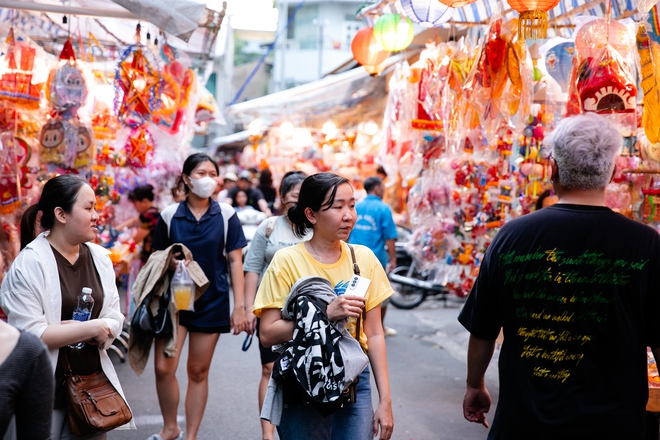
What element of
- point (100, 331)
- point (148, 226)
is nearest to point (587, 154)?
point (100, 331)

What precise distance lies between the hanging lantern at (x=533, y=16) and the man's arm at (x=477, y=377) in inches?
83.8

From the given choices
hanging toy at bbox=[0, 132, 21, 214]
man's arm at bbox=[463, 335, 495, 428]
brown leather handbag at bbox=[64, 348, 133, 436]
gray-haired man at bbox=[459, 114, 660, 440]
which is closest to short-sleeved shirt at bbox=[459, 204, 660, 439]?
gray-haired man at bbox=[459, 114, 660, 440]

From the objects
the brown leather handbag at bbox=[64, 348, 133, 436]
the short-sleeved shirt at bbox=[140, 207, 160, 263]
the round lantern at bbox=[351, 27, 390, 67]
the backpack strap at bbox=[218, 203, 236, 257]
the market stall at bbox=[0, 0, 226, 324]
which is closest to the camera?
the brown leather handbag at bbox=[64, 348, 133, 436]

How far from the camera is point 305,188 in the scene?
318cm

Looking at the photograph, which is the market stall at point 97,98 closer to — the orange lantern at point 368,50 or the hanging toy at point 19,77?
the hanging toy at point 19,77

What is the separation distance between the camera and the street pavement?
5449 mm

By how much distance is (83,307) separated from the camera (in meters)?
3.26

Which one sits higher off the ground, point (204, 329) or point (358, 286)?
point (358, 286)

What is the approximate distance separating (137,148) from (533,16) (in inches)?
197

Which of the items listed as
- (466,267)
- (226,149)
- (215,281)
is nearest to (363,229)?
(466,267)

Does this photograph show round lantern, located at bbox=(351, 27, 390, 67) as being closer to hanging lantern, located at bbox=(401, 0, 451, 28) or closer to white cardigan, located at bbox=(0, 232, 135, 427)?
hanging lantern, located at bbox=(401, 0, 451, 28)

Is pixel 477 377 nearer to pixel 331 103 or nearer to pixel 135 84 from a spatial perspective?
pixel 135 84

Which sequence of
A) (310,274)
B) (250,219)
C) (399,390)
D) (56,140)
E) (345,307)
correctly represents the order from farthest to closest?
(250,219) < (399,390) < (56,140) < (310,274) < (345,307)

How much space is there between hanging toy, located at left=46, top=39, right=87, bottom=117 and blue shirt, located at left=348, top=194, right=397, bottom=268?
10.3 feet
